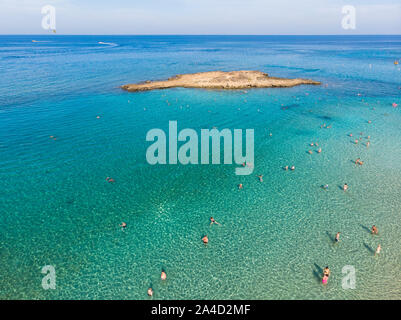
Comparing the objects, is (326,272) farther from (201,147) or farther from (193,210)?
(201,147)

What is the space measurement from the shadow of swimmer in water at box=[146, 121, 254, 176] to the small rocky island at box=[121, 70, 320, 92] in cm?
2774

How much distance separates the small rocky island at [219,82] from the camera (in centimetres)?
6425

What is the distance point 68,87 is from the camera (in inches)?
2480

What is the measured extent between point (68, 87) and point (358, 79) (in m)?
87.4

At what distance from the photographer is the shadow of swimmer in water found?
31188 mm

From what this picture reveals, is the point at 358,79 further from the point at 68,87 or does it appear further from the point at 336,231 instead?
the point at 68,87

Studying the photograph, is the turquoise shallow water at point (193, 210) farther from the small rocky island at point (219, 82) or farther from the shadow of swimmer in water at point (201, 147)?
the small rocky island at point (219, 82)

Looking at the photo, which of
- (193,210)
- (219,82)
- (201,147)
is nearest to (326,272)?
(193,210)

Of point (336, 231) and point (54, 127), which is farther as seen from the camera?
point (54, 127)

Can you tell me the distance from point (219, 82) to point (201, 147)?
38043mm

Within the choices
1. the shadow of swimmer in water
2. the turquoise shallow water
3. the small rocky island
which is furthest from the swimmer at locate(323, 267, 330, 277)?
the small rocky island

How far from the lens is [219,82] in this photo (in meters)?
66.4

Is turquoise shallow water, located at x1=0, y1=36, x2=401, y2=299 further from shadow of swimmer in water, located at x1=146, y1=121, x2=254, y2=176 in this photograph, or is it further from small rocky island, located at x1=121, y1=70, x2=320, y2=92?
small rocky island, located at x1=121, y1=70, x2=320, y2=92
